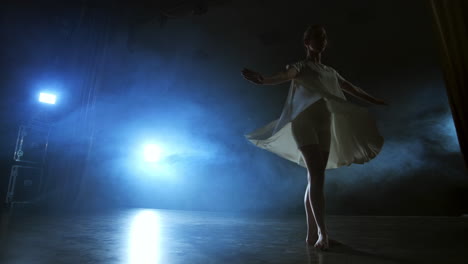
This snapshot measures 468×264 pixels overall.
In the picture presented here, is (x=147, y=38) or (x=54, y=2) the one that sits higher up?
(x=54, y=2)

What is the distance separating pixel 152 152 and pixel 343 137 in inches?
151

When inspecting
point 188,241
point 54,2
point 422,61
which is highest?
point 54,2

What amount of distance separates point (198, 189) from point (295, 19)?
3161 millimetres

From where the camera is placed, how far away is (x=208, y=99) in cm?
446

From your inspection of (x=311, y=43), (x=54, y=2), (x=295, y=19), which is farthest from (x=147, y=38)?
(x=311, y=43)

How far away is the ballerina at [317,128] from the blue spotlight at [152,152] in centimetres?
356

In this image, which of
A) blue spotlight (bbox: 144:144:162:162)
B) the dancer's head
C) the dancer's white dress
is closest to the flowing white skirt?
the dancer's white dress

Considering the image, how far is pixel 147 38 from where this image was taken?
4613mm

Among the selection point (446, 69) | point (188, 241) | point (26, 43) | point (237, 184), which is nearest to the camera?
point (188, 241)

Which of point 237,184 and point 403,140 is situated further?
point 237,184

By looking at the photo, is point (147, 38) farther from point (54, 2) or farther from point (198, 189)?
point (198, 189)

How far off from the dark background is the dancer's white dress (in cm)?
299

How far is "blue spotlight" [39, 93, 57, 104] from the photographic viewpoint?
4.02 metres

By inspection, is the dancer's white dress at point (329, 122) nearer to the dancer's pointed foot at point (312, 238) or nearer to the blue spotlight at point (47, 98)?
the dancer's pointed foot at point (312, 238)
